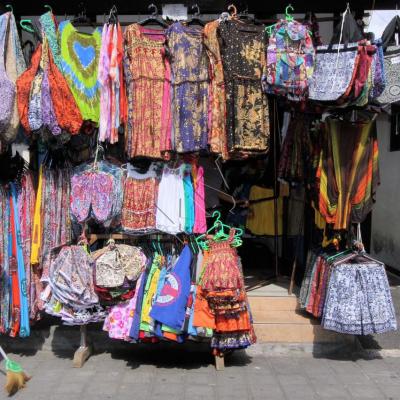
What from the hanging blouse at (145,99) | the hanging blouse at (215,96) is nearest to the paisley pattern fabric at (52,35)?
the hanging blouse at (145,99)

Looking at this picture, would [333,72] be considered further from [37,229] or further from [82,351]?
[82,351]

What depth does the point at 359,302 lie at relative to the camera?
4.42 metres

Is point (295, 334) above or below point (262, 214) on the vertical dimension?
below

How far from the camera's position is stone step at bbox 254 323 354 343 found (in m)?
4.79

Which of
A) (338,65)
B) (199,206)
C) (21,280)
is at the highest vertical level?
(338,65)

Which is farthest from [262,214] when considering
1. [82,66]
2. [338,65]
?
[82,66]

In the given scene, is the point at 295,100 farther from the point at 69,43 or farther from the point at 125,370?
the point at 125,370

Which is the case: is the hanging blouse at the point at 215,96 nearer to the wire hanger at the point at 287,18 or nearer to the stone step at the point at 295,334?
the wire hanger at the point at 287,18

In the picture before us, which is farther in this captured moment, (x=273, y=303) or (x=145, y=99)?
(x=273, y=303)

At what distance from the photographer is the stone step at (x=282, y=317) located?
4.87m

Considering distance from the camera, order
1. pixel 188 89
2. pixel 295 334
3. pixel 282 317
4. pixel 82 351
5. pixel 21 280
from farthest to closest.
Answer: pixel 282 317, pixel 295 334, pixel 21 280, pixel 82 351, pixel 188 89

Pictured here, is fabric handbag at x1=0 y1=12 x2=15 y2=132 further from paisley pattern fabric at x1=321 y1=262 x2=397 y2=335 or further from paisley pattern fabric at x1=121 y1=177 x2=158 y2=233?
paisley pattern fabric at x1=321 y1=262 x2=397 y2=335

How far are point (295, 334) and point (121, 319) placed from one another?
167 centimetres

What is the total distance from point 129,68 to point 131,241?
1.61 m
